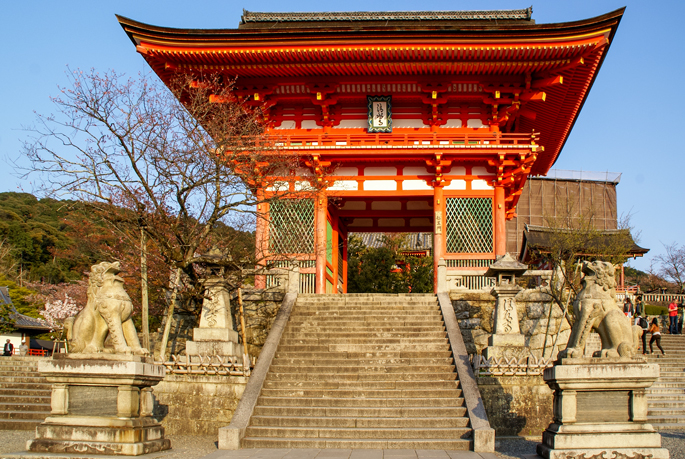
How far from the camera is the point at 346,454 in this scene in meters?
8.43

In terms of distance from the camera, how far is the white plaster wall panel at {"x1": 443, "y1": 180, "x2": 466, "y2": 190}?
17688 mm

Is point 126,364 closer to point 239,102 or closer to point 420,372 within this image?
point 420,372

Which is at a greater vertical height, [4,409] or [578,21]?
[578,21]

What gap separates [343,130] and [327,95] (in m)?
1.21

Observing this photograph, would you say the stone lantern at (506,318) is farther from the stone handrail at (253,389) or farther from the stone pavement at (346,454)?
the stone handrail at (253,389)

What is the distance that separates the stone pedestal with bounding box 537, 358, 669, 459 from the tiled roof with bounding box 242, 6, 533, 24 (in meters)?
16.0

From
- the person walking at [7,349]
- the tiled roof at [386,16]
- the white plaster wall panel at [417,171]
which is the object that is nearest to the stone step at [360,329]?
the white plaster wall panel at [417,171]

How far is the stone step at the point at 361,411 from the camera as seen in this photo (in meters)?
9.98

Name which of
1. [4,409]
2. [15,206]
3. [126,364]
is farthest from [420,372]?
[15,206]

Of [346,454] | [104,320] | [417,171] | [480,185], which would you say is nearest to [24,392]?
[104,320]

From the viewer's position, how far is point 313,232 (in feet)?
57.2

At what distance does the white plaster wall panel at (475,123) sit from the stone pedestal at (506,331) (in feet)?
24.6

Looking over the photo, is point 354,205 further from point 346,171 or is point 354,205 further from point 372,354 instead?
point 372,354

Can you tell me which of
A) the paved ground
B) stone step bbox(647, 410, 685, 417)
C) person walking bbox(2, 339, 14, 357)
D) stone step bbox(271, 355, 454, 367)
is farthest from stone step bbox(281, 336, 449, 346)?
person walking bbox(2, 339, 14, 357)
